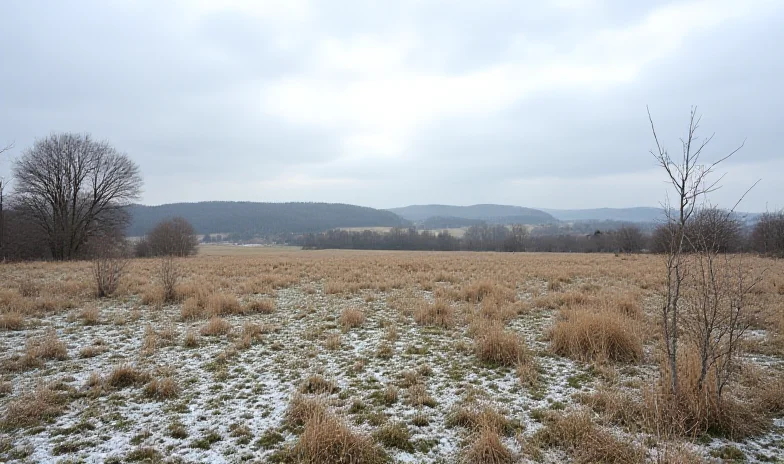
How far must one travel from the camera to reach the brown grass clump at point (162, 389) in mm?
4180

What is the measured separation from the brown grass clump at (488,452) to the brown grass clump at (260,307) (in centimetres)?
684

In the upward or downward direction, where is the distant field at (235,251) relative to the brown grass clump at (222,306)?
downward

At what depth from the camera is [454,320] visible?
766 centimetres

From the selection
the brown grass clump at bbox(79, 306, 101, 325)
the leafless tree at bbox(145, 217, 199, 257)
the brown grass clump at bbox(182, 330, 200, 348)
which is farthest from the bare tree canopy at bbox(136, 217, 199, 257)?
the brown grass clump at bbox(182, 330, 200, 348)

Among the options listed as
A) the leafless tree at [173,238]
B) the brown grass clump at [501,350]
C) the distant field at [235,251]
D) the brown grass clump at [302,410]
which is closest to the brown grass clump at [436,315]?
the brown grass clump at [501,350]

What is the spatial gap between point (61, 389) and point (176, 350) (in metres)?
1.60

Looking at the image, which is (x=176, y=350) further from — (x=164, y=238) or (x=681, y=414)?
(x=164, y=238)

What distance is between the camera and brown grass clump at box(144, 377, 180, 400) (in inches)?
165

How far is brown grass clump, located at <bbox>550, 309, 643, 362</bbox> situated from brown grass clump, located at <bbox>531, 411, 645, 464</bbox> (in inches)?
84.4

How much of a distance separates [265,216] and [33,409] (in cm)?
12804

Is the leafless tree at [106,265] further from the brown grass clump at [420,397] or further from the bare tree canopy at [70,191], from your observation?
the bare tree canopy at [70,191]

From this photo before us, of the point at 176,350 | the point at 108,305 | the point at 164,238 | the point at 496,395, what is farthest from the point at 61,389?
the point at 164,238

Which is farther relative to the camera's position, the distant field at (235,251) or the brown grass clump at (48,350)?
the distant field at (235,251)

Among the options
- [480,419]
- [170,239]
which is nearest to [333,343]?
[480,419]
